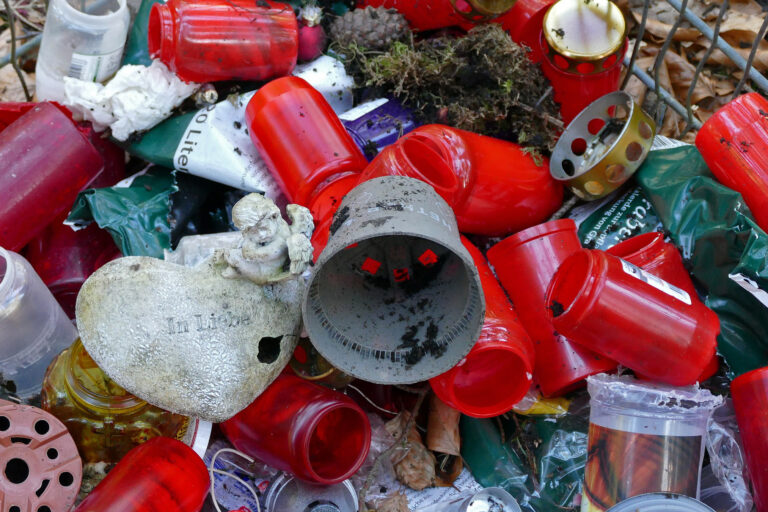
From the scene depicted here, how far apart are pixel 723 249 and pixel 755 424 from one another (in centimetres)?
45

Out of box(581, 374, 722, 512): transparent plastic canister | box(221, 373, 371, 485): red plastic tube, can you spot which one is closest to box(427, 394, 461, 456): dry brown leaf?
box(221, 373, 371, 485): red plastic tube

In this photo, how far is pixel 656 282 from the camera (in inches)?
63.8

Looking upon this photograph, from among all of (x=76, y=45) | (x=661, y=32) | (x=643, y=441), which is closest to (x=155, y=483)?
(x=643, y=441)

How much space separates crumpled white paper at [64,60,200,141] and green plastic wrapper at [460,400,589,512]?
47.9 inches

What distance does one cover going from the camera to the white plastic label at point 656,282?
160 centimetres

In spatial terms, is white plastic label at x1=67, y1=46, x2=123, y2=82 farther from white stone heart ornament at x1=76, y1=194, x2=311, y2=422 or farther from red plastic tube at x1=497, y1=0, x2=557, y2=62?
red plastic tube at x1=497, y1=0, x2=557, y2=62

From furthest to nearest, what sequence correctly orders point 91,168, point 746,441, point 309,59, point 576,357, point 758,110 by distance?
point 309,59, point 91,168, point 758,110, point 576,357, point 746,441

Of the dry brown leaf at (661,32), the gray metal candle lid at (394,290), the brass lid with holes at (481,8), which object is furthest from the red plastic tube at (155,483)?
the dry brown leaf at (661,32)

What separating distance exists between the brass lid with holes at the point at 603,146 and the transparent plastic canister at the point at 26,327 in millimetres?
1348

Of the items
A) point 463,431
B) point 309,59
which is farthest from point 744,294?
point 309,59

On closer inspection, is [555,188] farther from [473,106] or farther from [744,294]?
[744,294]

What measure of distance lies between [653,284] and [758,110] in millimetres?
602

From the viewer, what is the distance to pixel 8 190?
1.79 metres

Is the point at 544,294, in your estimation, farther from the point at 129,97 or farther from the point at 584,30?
the point at 129,97
